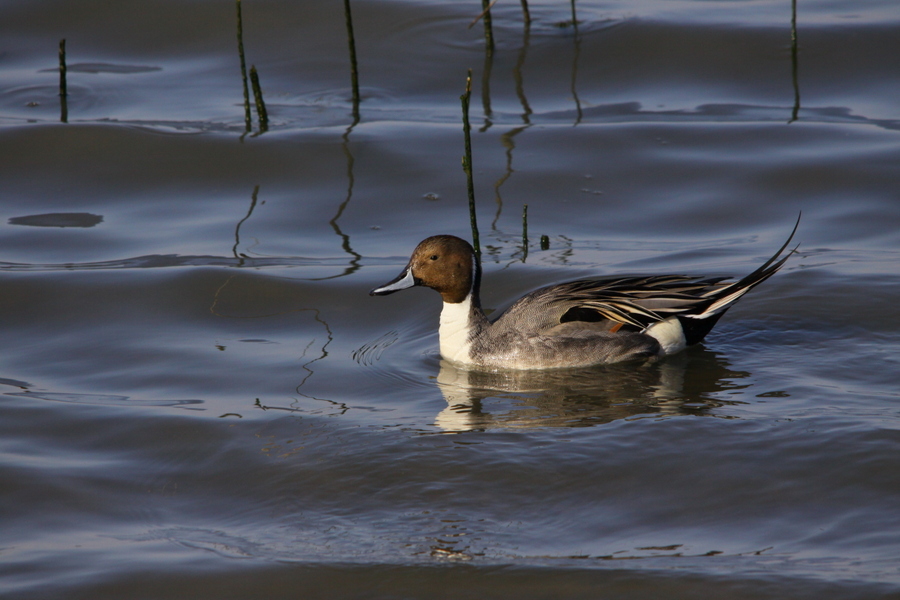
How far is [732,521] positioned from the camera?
4.18 m

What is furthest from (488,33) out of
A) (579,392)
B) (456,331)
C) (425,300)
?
(579,392)

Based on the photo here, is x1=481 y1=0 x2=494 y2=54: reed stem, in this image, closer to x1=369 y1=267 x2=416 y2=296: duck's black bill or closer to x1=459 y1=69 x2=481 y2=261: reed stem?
x1=459 y1=69 x2=481 y2=261: reed stem

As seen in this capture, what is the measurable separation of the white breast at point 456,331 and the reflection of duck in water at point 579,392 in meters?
0.07

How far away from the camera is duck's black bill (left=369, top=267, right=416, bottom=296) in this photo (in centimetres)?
640

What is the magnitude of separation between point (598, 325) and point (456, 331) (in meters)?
0.86

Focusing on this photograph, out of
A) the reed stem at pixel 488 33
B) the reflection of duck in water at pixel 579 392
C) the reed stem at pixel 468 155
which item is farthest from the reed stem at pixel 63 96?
the reflection of duck in water at pixel 579 392

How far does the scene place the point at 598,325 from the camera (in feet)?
20.6

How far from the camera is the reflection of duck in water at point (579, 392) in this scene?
531 centimetres

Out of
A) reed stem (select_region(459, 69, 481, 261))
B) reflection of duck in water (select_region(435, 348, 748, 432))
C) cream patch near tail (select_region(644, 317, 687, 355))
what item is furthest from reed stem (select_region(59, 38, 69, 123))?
cream patch near tail (select_region(644, 317, 687, 355))

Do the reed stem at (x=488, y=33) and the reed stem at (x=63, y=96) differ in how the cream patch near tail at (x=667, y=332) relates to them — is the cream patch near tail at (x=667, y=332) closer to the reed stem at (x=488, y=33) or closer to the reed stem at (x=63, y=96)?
the reed stem at (x=488, y=33)

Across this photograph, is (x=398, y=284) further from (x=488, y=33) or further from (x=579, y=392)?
(x=488, y=33)

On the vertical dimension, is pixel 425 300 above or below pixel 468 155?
below

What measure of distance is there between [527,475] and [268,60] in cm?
861

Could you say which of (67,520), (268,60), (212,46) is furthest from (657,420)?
(212,46)
